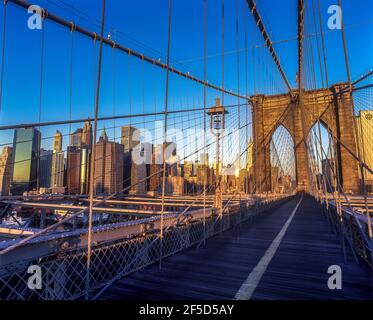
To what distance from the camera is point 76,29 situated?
8711 mm

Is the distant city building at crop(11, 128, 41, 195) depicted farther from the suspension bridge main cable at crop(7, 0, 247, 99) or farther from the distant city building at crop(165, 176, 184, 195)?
the distant city building at crop(165, 176, 184, 195)

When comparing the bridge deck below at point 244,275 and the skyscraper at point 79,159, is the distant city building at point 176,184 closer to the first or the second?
the skyscraper at point 79,159

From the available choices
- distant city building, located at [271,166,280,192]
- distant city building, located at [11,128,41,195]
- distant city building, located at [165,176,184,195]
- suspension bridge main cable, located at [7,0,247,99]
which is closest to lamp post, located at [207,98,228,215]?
suspension bridge main cable, located at [7,0,247,99]

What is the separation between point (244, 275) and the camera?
132 inches

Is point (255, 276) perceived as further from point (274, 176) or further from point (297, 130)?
point (297, 130)

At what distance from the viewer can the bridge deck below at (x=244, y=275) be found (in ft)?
9.13

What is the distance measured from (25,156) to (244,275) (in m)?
6.81

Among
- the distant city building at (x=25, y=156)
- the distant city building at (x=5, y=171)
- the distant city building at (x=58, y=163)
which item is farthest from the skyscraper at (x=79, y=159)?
the distant city building at (x=5, y=171)

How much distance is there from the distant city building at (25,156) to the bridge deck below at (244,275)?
4.28 m

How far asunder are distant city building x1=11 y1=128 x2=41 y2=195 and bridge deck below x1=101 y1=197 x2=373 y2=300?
4.28 m

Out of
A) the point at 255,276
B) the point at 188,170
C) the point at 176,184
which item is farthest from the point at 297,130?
the point at 255,276

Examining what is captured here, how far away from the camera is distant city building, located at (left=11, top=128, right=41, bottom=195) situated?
6.80 m
